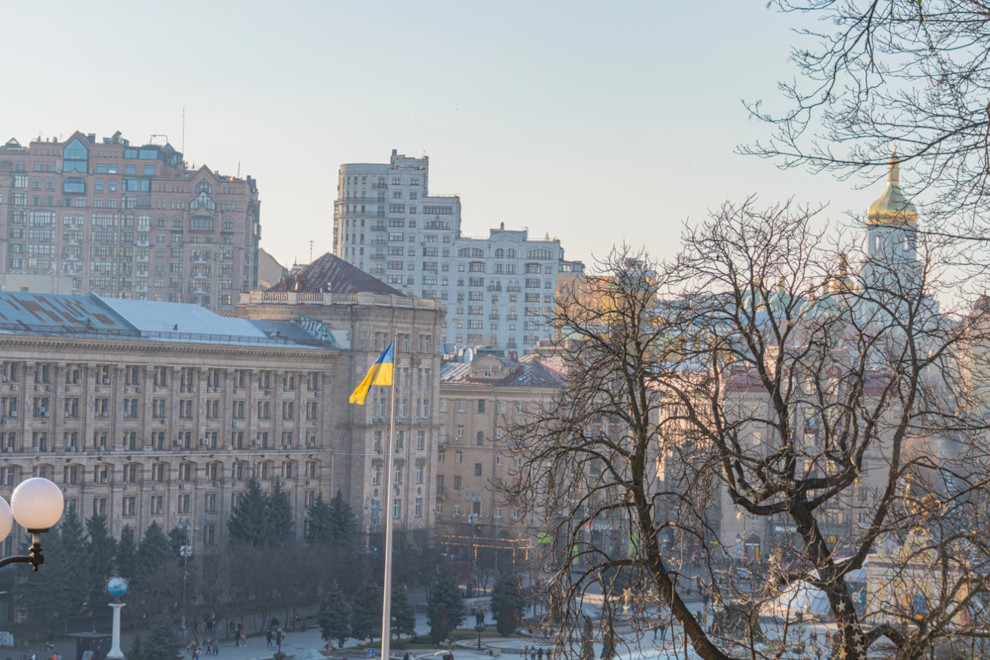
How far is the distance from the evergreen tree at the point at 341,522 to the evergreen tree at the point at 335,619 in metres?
19.0

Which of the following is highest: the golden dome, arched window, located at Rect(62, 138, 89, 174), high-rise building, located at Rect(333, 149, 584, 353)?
arched window, located at Rect(62, 138, 89, 174)

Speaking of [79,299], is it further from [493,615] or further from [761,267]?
[761,267]

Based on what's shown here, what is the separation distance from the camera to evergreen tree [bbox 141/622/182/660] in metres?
62.5

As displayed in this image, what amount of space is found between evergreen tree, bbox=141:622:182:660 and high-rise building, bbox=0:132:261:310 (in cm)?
10424

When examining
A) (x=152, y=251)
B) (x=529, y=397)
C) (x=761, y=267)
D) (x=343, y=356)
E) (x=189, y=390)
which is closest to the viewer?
(x=761, y=267)

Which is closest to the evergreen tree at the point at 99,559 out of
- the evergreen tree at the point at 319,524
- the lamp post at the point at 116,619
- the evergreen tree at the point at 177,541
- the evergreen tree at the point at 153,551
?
the evergreen tree at the point at 153,551

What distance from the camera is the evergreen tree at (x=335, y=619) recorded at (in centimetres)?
7212

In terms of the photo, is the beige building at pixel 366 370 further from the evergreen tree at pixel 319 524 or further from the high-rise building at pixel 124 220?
the high-rise building at pixel 124 220

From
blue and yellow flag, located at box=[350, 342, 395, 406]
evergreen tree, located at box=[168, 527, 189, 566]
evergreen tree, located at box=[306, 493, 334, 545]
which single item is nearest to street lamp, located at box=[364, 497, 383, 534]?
evergreen tree, located at box=[306, 493, 334, 545]

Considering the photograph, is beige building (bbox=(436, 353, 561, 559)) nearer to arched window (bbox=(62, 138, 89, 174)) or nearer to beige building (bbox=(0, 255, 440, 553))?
beige building (bbox=(0, 255, 440, 553))

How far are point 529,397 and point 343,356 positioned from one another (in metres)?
15.2

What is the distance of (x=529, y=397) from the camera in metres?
113

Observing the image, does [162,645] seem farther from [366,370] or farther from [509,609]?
[366,370]

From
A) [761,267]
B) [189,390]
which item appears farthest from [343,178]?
[761,267]
